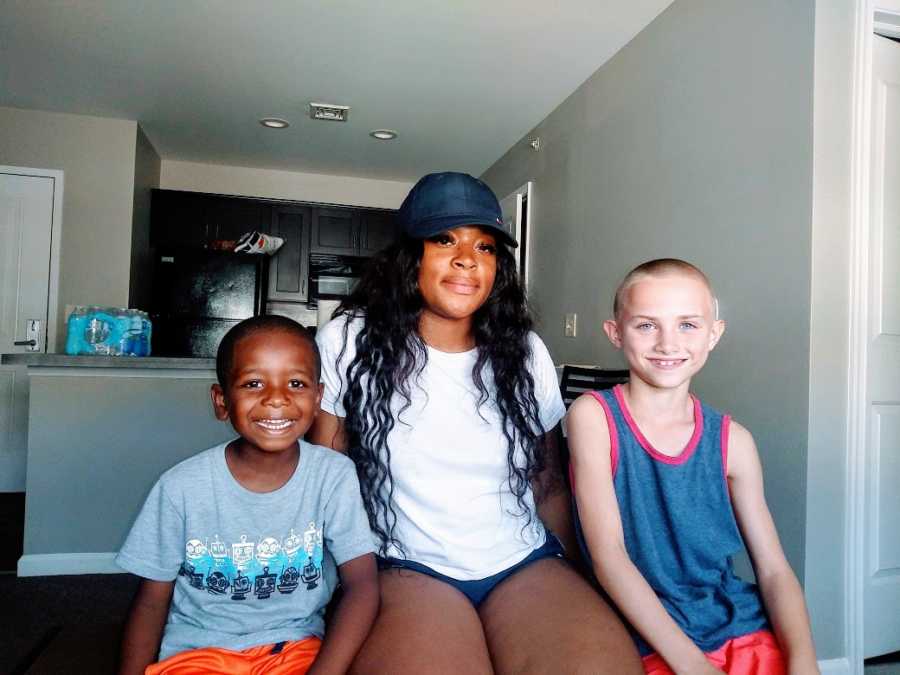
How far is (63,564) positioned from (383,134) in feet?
10.4

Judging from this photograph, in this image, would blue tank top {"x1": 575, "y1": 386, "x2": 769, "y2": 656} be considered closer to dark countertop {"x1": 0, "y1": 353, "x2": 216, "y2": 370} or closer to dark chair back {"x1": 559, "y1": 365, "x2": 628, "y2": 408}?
dark chair back {"x1": 559, "y1": 365, "x2": 628, "y2": 408}

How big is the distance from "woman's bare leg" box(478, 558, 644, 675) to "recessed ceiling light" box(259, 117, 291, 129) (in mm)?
3961

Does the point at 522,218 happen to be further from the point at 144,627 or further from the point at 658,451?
the point at 144,627

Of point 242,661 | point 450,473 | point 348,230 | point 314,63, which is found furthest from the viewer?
point 348,230

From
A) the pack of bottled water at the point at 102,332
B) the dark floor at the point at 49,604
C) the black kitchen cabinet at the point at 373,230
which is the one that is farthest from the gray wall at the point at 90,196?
the dark floor at the point at 49,604

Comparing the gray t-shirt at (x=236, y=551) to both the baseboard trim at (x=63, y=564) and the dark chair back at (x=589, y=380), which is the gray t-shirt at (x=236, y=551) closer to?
the dark chair back at (x=589, y=380)

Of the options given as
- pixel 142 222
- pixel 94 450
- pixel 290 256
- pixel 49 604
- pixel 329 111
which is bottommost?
pixel 49 604

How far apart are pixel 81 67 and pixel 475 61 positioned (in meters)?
2.18

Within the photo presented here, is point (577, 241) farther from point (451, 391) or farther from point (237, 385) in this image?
point (237, 385)

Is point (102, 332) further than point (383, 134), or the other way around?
point (383, 134)

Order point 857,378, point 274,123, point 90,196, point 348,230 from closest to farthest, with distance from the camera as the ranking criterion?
1. point 857,378
2. point 274,123
3. point 90,196
4. point 348,230

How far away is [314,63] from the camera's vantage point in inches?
139

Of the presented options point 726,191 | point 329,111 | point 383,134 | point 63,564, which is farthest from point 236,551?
point 383,134

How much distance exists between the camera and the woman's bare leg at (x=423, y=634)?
0.89 metres
